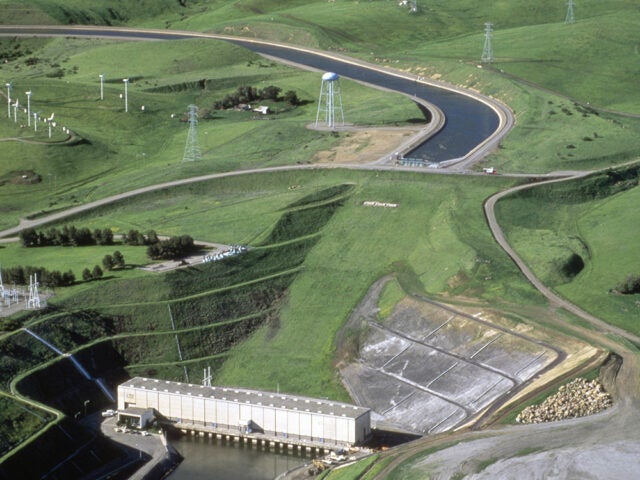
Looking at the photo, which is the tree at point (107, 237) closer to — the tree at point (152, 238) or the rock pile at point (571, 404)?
the tree at point (152, 238)

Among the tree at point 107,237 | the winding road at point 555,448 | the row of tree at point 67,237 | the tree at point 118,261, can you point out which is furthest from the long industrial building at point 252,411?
the row of tree at point 67,237

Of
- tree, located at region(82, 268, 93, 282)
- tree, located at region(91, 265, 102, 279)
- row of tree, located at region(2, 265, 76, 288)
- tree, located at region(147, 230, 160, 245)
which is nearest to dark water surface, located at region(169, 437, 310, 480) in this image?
tree, located at region(82, 268, 93, 282)

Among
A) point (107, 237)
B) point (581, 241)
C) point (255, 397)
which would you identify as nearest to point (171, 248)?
point (107, 237)

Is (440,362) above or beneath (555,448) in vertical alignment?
beneath

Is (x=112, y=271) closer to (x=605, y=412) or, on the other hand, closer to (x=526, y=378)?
(x=526, y=378)

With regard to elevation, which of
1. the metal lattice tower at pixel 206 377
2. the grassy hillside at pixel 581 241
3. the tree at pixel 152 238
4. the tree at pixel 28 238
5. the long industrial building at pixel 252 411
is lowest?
the metal lattice tower at pixel 206 377

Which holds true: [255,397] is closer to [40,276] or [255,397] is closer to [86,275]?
[86,275]
